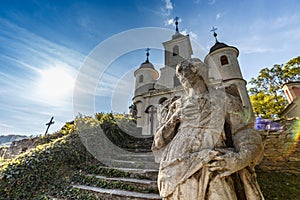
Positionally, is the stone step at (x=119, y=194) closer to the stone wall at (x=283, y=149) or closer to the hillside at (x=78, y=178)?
the hillside at (x=78, y=178)

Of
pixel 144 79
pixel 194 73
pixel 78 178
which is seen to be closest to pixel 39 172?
pixel 78 178

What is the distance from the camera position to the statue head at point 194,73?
4.39 ft

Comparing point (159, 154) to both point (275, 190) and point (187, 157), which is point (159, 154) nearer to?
point (187, 157)

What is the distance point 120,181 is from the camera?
3191 mm

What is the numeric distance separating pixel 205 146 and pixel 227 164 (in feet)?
0.62

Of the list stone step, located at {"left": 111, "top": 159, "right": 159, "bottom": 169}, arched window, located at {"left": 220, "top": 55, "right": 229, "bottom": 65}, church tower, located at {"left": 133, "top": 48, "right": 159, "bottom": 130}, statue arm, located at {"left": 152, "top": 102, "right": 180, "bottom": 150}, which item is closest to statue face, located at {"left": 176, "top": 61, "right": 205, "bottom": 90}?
statue arm, located at {"left": 152, "top": 102, "right": 180, "bottom": 150}

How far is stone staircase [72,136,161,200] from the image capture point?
9.17 feet

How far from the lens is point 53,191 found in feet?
10.8

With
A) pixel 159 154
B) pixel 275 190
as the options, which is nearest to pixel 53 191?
pixel 159 154

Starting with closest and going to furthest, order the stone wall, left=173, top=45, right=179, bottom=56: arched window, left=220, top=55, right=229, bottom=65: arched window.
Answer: the stone wall, left=220, top=55, right=229, bottom=65: arched window, left=173, top=45, right=179, bottom=56: arched window

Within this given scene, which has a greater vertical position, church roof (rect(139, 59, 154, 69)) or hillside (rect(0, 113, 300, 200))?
church roof (rect(139, 59, 154, 69))

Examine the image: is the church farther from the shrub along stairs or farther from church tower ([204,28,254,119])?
the shrub along stairs

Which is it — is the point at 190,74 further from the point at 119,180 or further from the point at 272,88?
the point at 272,88

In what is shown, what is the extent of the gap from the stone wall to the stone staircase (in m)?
3.80
